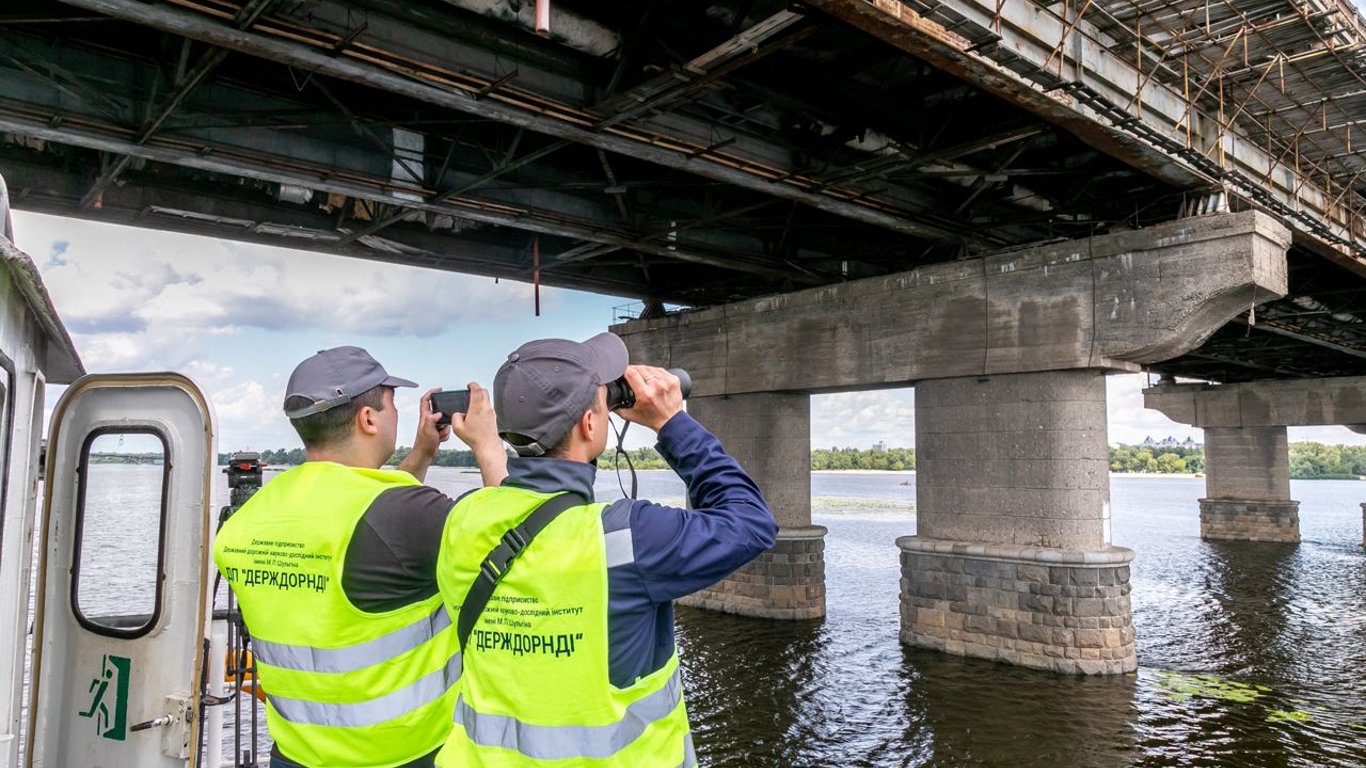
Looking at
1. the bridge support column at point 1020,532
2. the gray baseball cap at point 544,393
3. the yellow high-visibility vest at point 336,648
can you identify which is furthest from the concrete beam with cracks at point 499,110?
the gray baseball cap at point 544,393

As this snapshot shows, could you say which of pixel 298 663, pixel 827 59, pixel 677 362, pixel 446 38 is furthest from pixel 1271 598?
pixel 298 663

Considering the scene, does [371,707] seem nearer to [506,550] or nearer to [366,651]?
[366,651]

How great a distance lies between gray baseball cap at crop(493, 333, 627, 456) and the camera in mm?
2246

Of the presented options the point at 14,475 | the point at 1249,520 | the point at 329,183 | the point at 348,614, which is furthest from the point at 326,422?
the point at 1249,520

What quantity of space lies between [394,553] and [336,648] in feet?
1.19

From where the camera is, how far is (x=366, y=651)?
2.66 meters

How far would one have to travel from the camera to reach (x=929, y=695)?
1294 centimetres

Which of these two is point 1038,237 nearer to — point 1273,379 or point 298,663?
point 298,663

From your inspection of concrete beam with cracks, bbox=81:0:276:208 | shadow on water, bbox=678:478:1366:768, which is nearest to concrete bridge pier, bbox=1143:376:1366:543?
shadow on water, bbox=678:478:1366:768

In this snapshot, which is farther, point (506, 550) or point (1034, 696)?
point (1034, 696)

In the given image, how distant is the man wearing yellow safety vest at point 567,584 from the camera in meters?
2.09

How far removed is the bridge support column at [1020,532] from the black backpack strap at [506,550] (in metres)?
13.1

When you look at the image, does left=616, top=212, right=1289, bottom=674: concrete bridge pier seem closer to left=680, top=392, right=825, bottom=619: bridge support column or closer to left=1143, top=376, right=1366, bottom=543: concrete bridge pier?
left=680, top=392, right=825, bottom=619: bridge support column

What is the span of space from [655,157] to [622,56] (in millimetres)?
1586
